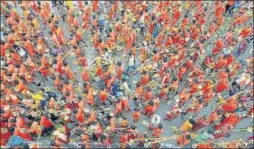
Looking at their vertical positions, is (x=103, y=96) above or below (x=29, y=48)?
below

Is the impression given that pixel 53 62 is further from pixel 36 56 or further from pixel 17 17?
pixel 17 17

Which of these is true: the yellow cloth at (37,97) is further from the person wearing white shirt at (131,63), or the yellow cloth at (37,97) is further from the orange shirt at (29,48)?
the person wearing white shirt at (131,63)

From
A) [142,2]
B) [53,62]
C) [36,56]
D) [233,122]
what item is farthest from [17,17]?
[233,122]

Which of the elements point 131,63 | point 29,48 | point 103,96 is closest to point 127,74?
point 131,63

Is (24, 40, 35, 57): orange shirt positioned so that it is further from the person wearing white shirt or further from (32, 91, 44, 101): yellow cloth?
the person wearing white shirt

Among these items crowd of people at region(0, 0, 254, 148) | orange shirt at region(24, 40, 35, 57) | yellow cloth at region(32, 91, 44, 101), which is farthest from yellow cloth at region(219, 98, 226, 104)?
orange shirt at region(24, 40, 35, 57)

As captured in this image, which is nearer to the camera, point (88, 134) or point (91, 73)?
point (88, 134)

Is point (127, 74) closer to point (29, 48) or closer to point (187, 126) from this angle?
point (187, 126)

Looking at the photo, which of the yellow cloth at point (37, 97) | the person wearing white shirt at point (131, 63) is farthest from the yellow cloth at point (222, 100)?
the yellow cloth at point (37, 97)
